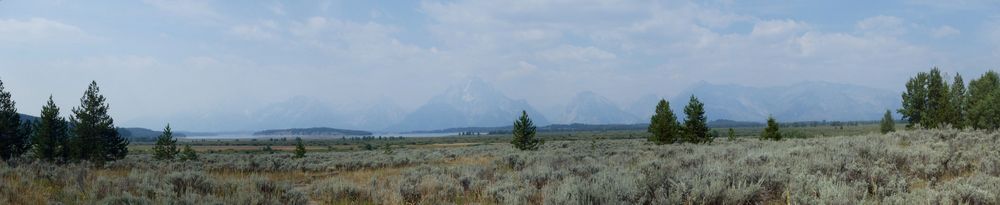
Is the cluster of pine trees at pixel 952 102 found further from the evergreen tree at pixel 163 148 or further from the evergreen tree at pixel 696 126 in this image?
the evergreen tree at pixel 163 148

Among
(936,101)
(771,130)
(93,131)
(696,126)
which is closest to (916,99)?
(936,101)

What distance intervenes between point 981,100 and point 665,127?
3682 cm

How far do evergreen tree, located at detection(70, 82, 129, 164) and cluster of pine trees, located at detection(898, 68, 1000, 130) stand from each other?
214ft

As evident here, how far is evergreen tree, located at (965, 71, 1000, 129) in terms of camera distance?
1875 inches

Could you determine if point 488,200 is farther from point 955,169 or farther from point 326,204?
point 955,169

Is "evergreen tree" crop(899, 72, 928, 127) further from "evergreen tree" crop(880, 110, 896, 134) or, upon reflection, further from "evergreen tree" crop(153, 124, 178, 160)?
"evergreen tree" crop(153, 124, 178, 160)

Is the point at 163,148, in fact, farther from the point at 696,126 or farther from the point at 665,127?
the point at 696,126

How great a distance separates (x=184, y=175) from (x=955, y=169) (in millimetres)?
14519

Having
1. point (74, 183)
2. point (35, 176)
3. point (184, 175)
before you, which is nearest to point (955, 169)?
point (184, 175)

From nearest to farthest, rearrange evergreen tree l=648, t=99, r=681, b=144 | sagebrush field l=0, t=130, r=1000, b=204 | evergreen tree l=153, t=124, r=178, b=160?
1. sagebrush field l=0, t=130, r=1000, b=204
2. evergreen tree l=648, t=99, r=681, b=144
3. evergreen tree l=153, t=124, r=178, b=160

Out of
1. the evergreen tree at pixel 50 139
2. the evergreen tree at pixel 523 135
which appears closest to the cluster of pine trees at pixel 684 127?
the evergreen tree at pixel 523 135

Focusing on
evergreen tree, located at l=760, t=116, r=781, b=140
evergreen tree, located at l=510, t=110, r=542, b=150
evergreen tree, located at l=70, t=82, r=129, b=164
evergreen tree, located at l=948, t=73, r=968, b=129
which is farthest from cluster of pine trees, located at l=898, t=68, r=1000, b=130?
evergreen tree, located at l=70, t=82, r=129, b=164

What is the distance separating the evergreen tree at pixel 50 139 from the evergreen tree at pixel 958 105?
64674 millimetres

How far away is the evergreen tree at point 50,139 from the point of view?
31.7 metres
